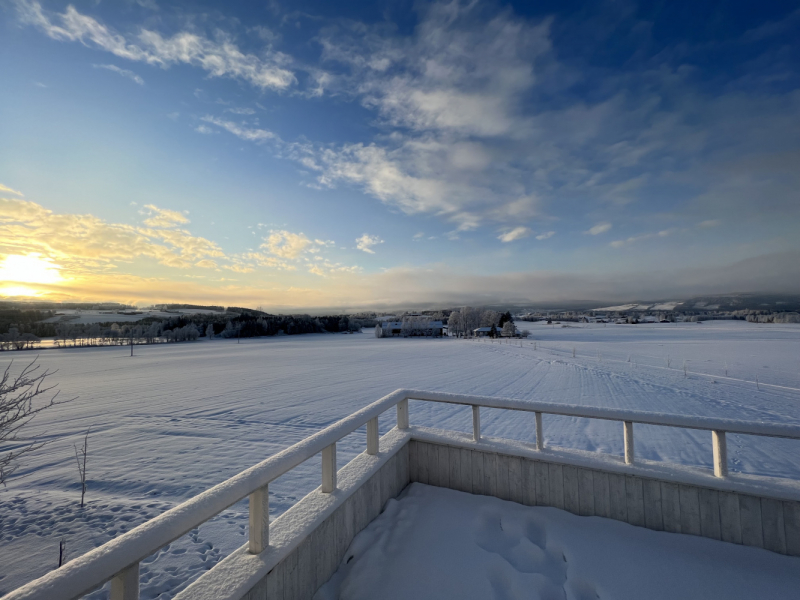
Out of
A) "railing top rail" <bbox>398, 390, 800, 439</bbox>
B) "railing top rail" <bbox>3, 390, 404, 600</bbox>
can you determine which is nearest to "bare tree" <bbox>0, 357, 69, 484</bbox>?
"railing top rail" <bbox>3, 390, 404, 600</bbox>

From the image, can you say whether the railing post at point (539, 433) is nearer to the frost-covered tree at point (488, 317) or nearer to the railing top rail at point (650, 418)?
the railing top rail at point (650, 418)

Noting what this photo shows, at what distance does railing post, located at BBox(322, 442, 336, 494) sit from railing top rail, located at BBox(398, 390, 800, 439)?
3.65 ft

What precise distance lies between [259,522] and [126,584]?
61 centimetres

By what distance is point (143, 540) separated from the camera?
102 cm

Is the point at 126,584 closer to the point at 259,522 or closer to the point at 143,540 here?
the point at 143,540

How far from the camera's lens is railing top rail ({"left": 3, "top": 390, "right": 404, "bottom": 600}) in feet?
2.64

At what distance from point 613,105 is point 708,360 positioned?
813 inches

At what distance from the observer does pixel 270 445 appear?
659 cm

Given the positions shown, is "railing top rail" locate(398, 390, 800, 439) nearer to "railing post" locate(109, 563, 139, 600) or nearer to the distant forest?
"railing post" locate(109, 563, 139, 600)

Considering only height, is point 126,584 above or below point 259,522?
above

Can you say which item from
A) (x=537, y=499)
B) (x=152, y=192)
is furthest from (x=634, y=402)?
(x=152, y=192)

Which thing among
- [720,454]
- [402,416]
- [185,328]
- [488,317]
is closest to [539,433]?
[720,454]

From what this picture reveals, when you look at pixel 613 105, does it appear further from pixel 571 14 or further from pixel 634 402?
pixel 634 402

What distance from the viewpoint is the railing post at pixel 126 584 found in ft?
3.22
